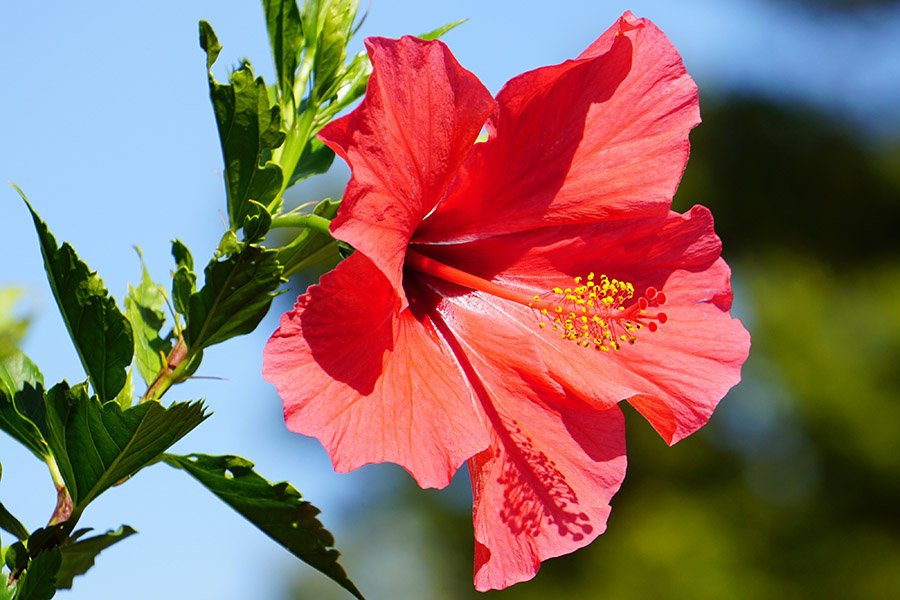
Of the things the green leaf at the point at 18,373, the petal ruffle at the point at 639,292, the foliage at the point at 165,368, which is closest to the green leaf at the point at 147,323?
the foliage at the point at 165,368

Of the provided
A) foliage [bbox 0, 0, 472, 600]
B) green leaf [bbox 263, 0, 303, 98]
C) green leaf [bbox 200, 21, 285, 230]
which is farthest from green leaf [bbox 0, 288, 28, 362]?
green leaf [bbox 263, 0, 303, 98]

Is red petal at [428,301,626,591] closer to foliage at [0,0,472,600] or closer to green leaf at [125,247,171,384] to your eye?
foliage at [0,0,472,600]

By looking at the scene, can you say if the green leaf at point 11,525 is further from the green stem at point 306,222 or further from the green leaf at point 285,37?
the green leaf at point 285,37

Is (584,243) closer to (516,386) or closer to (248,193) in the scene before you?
(516,386)

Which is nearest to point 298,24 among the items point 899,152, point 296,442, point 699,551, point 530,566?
point 530,566

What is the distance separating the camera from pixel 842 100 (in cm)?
1708

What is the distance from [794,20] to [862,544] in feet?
36.9

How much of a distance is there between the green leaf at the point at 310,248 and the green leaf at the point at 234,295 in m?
0.07

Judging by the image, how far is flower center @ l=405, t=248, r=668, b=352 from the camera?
130 centimetres

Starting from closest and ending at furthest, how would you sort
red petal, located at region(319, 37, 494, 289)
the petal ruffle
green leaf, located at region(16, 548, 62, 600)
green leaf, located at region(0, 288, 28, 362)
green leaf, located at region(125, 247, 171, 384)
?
green leaf, located at region(0, 288, 28, 362)
green leaf, located at region(16, 548, 62, 600)
red petal, located at region(319, 37, 494, 289)
green leaf, located at region(125, 247, 171, 384)
the petal ruffle

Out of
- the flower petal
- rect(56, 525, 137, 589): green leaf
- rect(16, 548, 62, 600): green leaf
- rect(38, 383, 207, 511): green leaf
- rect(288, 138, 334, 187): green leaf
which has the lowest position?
the flower petal

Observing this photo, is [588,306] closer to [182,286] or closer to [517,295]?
[517,295]

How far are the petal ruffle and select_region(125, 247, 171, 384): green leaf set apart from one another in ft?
1.16

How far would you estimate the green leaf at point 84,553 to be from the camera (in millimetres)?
1180
